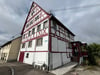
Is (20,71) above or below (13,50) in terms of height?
below

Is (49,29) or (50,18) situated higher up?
(50,18)

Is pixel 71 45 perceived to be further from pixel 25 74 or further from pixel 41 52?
pixel 25 74

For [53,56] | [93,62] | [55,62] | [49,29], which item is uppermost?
[49,29]

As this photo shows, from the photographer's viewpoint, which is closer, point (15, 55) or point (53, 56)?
point (53, 56)

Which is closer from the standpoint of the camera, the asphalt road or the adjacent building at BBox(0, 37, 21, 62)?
the asphalt road

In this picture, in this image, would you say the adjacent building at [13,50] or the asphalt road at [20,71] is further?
the adjacent building at [13,50]

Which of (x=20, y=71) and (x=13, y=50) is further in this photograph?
(x=13, y=50)

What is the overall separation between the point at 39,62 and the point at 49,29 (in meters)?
5.08

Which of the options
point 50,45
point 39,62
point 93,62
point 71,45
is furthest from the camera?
point 71,45

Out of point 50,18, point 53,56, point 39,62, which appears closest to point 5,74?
point 39,62

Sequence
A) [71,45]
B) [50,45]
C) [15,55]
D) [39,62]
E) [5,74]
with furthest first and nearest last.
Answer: [15,55]
[71,45]
[39,62]
[50,45]
[5,74]

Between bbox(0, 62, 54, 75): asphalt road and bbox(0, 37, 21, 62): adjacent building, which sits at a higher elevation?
bbox(0, 37, 21, 62): adjacent building

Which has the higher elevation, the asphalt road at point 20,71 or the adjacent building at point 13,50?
the adjacent building at point 13,50

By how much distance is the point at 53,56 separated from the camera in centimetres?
902
